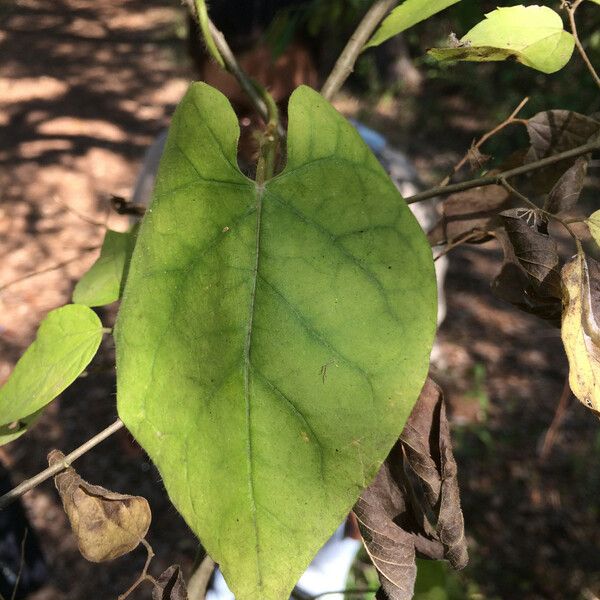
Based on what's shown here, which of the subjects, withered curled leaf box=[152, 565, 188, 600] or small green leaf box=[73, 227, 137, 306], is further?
small green leaf box=[73, 227, 137, 306]

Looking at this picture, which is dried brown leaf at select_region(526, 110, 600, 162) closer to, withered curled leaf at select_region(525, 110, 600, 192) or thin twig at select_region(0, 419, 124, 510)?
withered curled leaf at select_region(525, 110, 600, 192)

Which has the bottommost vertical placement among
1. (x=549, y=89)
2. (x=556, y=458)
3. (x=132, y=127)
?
(x=556, y=458)

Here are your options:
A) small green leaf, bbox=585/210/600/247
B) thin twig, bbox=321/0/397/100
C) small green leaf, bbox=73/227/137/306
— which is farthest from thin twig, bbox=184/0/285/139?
small green leaf, bbox=585/210/600/247

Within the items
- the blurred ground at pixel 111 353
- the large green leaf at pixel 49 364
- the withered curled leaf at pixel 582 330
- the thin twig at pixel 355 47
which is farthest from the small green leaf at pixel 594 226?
the blurred ground at pixel 111 353

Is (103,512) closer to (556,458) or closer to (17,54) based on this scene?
(556,458)

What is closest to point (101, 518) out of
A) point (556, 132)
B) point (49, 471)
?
point (49, 471)

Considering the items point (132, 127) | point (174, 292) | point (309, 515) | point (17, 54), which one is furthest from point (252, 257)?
point (17, 54)
